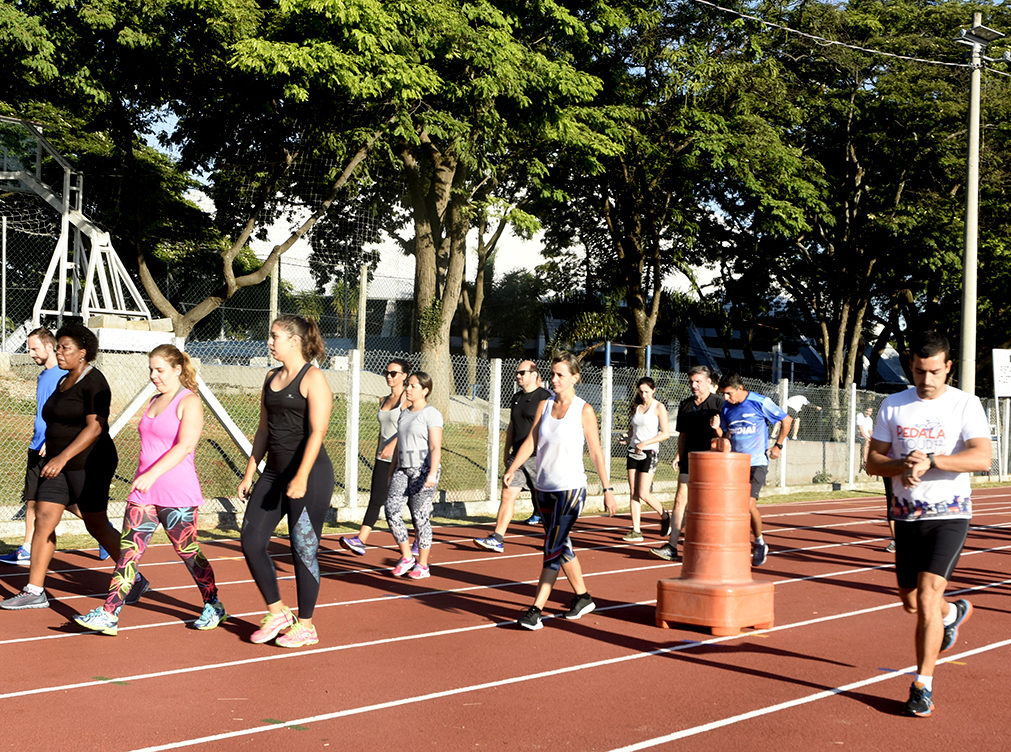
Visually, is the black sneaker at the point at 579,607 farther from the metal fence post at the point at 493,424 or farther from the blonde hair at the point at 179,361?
the metal fence post at the point at 493,424

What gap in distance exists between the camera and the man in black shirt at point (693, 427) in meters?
11.1

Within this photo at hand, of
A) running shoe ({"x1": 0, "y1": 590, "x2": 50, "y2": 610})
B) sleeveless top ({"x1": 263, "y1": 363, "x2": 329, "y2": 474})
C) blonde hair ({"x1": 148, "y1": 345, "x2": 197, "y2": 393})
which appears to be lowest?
running shoe ({"x1": 0, "y1": 590, "x2": 50, "y2": 610})

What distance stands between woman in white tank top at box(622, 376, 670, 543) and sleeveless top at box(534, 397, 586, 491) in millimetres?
5112

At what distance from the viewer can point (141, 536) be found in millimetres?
7043

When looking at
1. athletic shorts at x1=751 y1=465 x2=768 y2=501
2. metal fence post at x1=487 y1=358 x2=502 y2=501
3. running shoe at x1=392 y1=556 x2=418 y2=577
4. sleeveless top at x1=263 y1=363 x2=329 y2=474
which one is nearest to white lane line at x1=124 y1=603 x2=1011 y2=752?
sleeveless top at x1=263 y1=363 x2=329 y2=474

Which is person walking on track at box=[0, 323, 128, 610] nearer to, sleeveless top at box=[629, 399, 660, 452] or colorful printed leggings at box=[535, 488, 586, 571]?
colorful printed leggings at box=[535, 488, 586, 571]

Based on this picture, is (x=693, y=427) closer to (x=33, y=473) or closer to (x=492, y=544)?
(x=492, y=544)

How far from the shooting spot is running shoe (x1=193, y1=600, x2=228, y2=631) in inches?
289

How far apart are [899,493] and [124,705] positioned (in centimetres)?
406

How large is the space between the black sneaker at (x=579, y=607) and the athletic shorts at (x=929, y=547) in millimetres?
2687

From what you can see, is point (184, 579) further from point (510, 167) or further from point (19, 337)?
point (19, 337)

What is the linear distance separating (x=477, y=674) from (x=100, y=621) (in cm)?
241

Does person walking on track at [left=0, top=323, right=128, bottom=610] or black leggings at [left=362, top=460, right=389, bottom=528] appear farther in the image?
black leggings at [left=362, top=460, right=389, bottom=528]

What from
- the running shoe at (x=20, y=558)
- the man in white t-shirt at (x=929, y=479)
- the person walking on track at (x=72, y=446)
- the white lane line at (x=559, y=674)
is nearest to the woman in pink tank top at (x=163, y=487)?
the person walking on track at (x=72, y=446)
